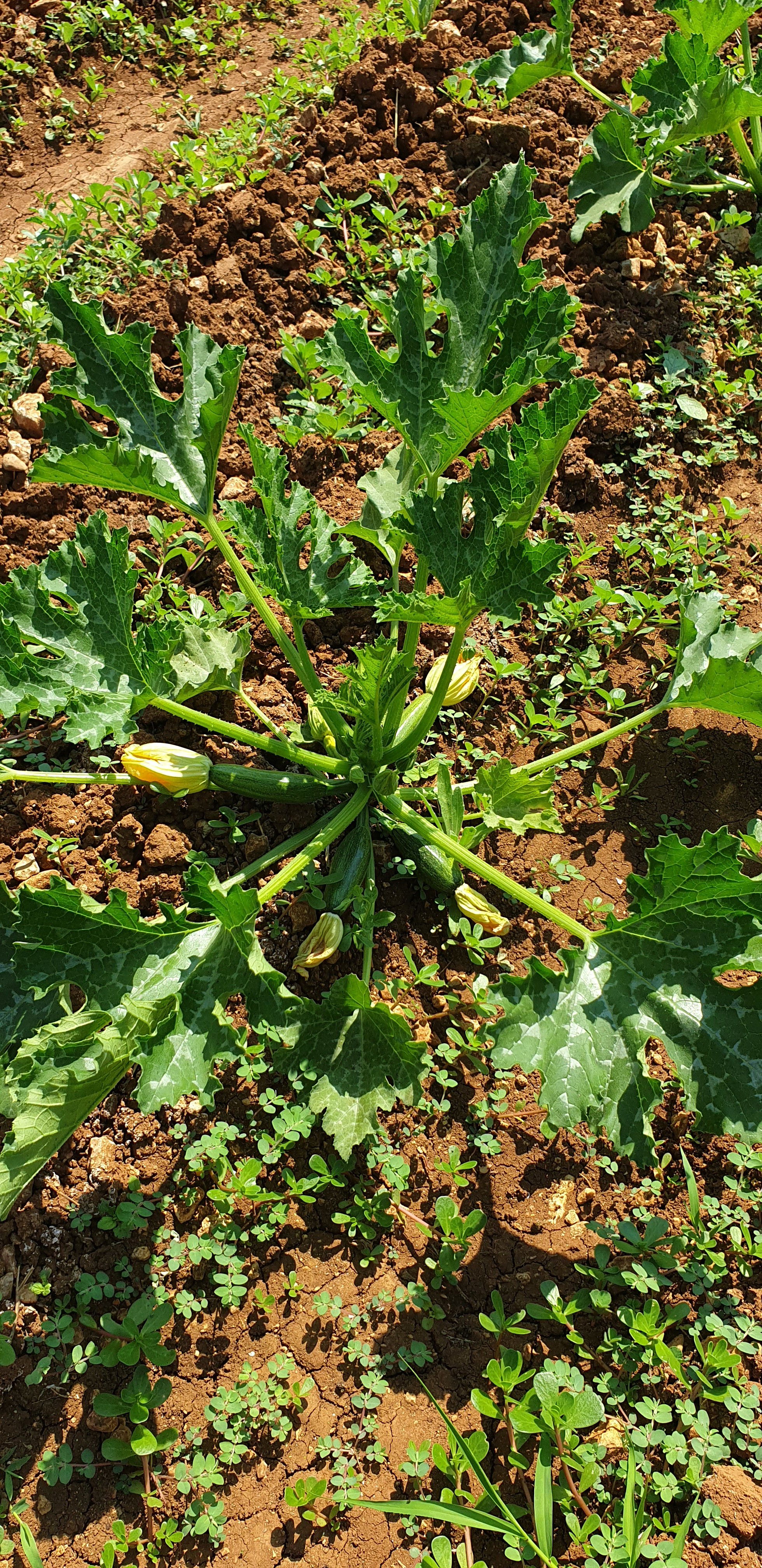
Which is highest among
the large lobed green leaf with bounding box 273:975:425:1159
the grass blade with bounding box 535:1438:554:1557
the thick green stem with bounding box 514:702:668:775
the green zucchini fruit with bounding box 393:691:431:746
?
the green zucchini fruit with bounding box 393:691:431:746

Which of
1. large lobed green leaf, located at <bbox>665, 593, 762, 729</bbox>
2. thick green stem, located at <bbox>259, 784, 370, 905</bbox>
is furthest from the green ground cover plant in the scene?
large lobed green leaf, located at <bbox>665, 593, 762, 729</bbox>

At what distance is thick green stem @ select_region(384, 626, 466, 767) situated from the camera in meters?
2.62

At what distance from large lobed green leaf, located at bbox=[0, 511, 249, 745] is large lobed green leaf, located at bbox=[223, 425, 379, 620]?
330 millimetres

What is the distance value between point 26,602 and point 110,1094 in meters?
1.24

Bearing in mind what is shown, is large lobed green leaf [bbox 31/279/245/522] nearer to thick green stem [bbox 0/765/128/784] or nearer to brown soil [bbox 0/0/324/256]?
thick green stem [bbox 0/765/128/784]

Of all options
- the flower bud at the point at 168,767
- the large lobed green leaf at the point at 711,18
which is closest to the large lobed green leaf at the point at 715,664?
the flower bud at the point at 168,767

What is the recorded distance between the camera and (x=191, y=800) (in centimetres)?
307

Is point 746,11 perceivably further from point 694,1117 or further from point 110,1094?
point 110,1094

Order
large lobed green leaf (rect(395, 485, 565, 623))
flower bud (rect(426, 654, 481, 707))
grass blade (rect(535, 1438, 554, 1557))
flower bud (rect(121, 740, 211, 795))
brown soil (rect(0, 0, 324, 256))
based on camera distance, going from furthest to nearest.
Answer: brown soil (rect(0, 0, 324, 256)), flower bud (rect(426, 654, 481, 707)), flower bud (rect(121, 740, 211, 795)), large lobed green leaf (rect(395, 485, 565, 623)), grass blade (rect(535, 1438, 554, 1557))

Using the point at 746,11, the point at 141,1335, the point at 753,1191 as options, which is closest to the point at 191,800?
the point at 141,1335

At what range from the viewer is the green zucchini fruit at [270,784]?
9.40 ft

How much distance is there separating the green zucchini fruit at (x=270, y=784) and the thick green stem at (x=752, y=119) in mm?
3112

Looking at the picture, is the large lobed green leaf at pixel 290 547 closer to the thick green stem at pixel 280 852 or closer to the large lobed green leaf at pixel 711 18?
the thick green stem at pixel 280 852

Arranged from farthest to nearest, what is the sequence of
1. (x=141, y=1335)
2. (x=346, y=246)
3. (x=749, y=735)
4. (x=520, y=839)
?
(x=346, y=246) → (x=749, y=735) → (x=520, y=839) → (x=141, y=1335)
